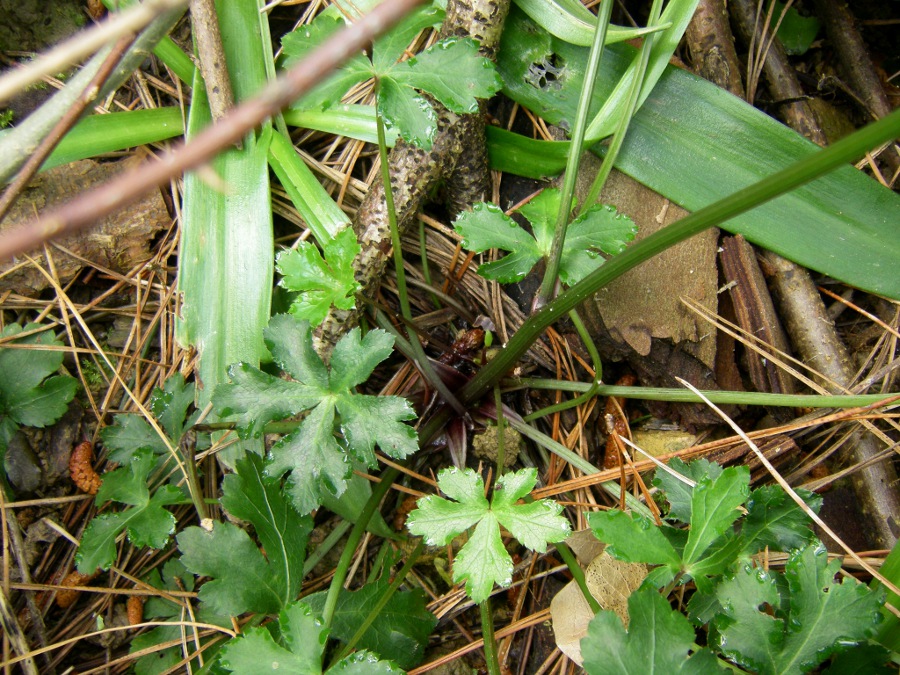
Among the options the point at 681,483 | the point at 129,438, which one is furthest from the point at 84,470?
the point at 681,483

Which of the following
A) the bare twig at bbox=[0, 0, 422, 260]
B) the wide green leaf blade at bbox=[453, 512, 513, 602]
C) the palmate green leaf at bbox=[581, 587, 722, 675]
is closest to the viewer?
the bare twig at bbox=[0, 0, 422, 260]

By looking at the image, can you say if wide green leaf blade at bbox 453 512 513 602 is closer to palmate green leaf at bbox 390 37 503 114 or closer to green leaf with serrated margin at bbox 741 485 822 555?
green leaf with serrated margin at bbox 741 485 822 555

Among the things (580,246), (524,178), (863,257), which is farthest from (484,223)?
(863,257)

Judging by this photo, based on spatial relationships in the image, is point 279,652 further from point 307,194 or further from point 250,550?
point 307,194

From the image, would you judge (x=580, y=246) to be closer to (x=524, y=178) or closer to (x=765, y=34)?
(x=524, y=178)

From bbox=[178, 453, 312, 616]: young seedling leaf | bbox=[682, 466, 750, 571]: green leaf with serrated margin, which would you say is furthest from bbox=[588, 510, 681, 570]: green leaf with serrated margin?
bbox=[178, 453, 312, 616]: young seedling leaf

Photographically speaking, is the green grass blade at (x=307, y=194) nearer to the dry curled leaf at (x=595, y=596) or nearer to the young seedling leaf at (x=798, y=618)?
the dry curled leaf at (x=595, y=596)
